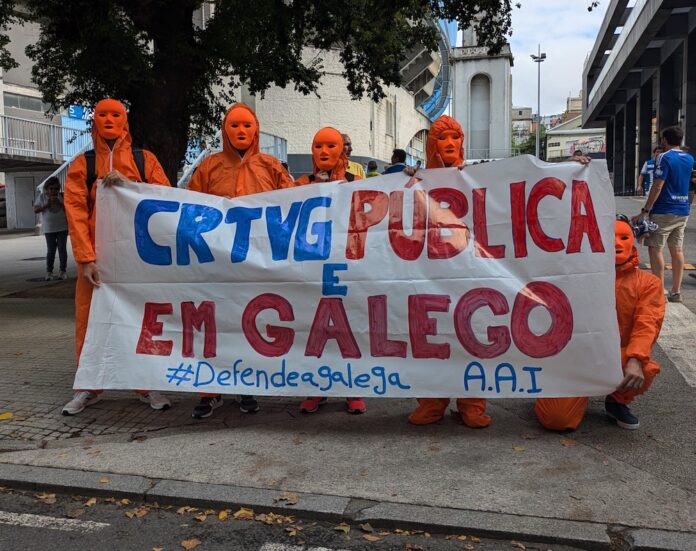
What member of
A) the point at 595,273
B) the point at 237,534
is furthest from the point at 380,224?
the point at 237,534

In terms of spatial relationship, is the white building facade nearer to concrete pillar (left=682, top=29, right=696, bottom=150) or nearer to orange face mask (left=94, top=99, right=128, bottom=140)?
concrete pillar (left=682, top=29, right=696, bottom=150)

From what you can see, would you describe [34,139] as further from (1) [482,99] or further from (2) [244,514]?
(1) [482,99]

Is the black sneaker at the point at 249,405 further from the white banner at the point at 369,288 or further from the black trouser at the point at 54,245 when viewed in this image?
the black trouser at the point at 54,245

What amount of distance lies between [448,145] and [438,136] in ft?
0.28

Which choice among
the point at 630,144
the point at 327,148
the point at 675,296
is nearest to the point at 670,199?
the point at 675,296

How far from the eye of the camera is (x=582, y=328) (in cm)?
385

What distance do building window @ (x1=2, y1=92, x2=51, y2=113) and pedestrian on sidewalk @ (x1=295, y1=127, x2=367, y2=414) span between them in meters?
26.0

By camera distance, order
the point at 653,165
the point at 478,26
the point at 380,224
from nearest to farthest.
Answer: the point at 380,224
the point at 653,165
the point at 478,26

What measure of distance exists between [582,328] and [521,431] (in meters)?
0.78

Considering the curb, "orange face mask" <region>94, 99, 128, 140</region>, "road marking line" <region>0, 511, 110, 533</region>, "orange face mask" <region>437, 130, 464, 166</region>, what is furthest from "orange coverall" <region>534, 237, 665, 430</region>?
"orange face mask" <region>94, 99, 128, 140</region>

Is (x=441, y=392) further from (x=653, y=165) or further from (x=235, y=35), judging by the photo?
(x=235, y=35)

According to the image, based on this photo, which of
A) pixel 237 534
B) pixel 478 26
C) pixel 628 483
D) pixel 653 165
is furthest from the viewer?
pixel 478 26

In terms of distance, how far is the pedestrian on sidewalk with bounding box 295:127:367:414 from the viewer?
4.48 meters

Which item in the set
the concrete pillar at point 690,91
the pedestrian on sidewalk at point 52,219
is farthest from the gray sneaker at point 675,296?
the concrete pillar at point 690,91
